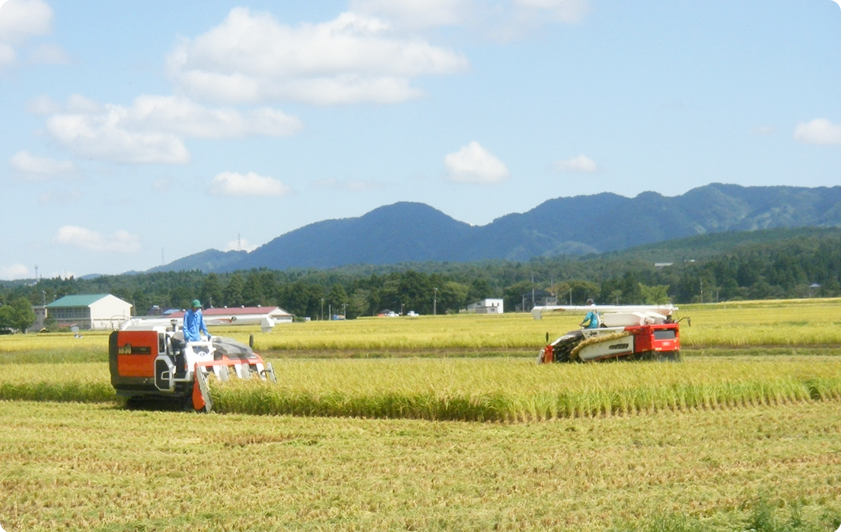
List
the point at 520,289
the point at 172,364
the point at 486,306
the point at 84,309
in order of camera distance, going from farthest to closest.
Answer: the point at 520,289
the point at 486,306
the point at 84,309
the point at 172,364

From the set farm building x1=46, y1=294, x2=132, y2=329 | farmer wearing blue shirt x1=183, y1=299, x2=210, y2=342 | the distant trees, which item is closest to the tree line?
the distant trees

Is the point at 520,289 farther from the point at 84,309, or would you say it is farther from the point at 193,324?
the point at 193,324

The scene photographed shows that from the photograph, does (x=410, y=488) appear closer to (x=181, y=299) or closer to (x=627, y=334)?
(x=627, y=334)

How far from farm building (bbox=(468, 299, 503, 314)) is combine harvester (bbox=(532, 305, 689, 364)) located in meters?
124

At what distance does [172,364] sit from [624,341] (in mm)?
10611

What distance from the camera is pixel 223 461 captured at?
36.4 feet

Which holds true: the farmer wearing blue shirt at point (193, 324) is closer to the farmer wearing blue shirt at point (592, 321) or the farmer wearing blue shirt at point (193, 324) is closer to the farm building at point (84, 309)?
the farmer wearing blue shirt at point (592, 321)

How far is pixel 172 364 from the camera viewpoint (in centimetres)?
1694

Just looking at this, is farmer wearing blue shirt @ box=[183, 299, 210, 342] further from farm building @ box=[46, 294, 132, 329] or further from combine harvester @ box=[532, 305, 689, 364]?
farm building @ box=[46, 294, 132, 329]

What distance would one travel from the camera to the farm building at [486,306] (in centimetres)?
14938

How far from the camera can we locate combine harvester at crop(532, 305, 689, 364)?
21545 mm

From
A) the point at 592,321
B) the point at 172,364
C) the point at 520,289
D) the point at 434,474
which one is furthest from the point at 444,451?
the point at 520,289

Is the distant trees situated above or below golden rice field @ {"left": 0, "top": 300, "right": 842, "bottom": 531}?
above

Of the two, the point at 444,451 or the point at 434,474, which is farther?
the point at 444,451
